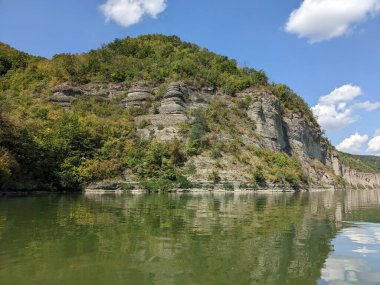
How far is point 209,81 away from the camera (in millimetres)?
77938

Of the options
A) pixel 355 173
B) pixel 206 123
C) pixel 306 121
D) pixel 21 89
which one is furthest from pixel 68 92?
pixel 355 173

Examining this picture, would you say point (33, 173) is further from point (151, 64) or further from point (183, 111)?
point (151, 64)

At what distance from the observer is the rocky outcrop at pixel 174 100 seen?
65812mm

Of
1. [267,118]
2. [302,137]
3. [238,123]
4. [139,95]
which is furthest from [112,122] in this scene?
[302,137]

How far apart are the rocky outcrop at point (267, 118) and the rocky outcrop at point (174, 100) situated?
14.8 m

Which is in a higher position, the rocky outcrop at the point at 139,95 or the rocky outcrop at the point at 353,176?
the rocky outcrop at the point at 139,95

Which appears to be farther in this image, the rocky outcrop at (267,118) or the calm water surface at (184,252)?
the rocky outcrop at (267,118)

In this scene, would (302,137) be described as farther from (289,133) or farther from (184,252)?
(184,252)

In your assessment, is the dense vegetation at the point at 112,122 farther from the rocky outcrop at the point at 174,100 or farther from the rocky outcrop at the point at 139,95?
the rocky outcrop at the point at 174,100

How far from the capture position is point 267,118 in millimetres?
77750

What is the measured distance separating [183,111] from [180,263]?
57.1 m

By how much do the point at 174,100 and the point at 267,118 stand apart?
21.0 m

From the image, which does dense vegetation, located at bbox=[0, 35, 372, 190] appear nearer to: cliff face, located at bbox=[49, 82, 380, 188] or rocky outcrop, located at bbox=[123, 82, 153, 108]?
cliff face, located at bbox=[49, 82, 380, 188]

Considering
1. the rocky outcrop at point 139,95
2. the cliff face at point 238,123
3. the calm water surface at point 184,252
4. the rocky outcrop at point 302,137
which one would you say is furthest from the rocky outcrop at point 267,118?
the calm water surface at point 184,252
